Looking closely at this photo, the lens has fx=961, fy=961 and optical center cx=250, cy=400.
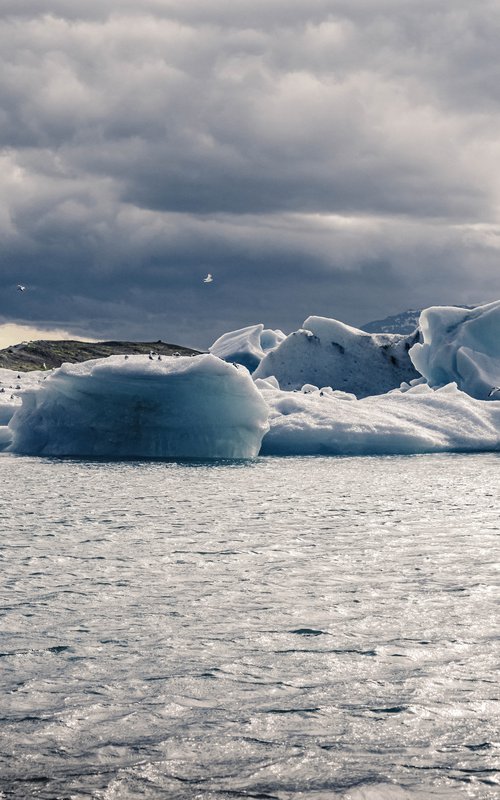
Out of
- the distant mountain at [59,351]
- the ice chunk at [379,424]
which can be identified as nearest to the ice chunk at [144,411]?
the ice chunk at [379,424]

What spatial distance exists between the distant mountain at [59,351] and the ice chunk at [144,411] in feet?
158

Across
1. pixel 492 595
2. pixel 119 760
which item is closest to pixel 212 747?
pixel 119 760

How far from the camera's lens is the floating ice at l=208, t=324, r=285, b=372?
47.4m

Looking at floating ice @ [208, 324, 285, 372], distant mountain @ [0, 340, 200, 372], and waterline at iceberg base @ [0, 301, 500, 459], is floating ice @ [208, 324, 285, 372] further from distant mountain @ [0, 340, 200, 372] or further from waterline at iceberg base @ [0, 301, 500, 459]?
distant mountain @ [0, 340, 200, 372]

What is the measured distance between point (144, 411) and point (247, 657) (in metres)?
18.9

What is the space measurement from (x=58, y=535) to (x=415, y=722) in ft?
27.0

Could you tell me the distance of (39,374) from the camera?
39406 millimetres

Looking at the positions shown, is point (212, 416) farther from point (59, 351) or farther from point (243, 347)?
point (59, 351)

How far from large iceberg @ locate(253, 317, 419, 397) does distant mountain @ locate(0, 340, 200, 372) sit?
3762 cm

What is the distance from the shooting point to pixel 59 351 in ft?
303

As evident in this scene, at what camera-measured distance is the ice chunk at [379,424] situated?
2753 cm

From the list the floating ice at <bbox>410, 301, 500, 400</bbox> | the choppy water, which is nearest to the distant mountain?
the floating ice at <bbox>410, 301, 500, 400</bbox>

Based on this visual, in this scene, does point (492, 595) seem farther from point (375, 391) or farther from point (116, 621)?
point (375, 391)

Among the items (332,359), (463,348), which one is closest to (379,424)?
(463,348)
